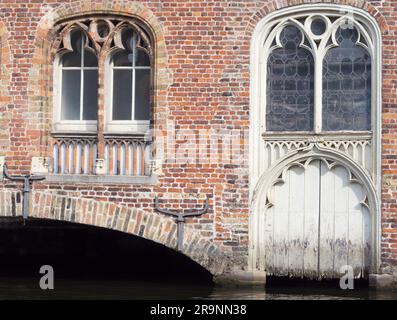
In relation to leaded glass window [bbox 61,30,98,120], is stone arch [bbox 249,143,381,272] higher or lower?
lower

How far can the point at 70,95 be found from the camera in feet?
61.8

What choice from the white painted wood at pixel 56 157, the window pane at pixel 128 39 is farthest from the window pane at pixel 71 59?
the white painted wood at pixel 56 157

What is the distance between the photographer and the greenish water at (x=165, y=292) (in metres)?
16.9

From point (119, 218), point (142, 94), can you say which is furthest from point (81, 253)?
point (142, 94)

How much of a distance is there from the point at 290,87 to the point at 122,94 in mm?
2633

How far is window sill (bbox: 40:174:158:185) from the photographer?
715 inches

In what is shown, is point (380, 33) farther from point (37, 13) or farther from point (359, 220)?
point (37, 13)

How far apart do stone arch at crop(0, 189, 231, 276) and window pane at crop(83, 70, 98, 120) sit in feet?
4.54

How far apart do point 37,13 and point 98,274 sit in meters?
4.72

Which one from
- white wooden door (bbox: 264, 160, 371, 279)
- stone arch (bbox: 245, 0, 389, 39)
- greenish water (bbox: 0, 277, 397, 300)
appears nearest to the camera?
greenish water (bbox: 0, 277, 397, 300)

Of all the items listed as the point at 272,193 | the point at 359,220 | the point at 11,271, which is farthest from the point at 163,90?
the point at 11,271

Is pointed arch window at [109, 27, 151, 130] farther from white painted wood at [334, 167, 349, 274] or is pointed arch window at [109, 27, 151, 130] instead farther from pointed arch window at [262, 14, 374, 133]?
white painted wood at [334, 167, 349, 274]

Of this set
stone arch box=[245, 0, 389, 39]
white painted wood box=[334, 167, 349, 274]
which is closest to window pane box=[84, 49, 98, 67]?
stone arch box=[245, 0, 389, 39]

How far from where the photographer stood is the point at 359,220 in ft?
58.2
